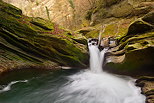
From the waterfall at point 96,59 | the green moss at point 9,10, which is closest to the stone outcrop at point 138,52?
the waterfall at point 96,59

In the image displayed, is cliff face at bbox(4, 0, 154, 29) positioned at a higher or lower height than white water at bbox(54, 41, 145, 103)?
higher

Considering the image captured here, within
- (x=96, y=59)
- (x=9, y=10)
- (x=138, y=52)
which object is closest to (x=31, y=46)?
(x=9, y=10)

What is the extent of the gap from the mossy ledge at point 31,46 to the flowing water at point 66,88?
0.82 metres

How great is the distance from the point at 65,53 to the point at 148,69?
6.36 metres

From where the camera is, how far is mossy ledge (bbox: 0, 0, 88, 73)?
8.31 meters

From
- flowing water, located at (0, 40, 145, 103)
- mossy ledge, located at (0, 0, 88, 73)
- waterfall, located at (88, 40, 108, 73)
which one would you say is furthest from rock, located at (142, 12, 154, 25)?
mossy ledge, located at (0, 0, 88, 73)

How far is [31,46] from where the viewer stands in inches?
365

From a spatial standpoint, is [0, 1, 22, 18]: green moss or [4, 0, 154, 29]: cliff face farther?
[4, 0, 154, 29]: cliff face

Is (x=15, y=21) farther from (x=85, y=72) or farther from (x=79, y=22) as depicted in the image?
(x=79, y=22)

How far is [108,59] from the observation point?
9203mm

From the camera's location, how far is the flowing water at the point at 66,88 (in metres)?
6.33

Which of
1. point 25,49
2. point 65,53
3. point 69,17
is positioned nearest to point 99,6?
point 69,17

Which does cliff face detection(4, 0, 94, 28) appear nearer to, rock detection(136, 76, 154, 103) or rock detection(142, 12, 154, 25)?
rock detection(142, 12, 154, 25)

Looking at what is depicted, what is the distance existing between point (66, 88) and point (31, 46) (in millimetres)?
4383
